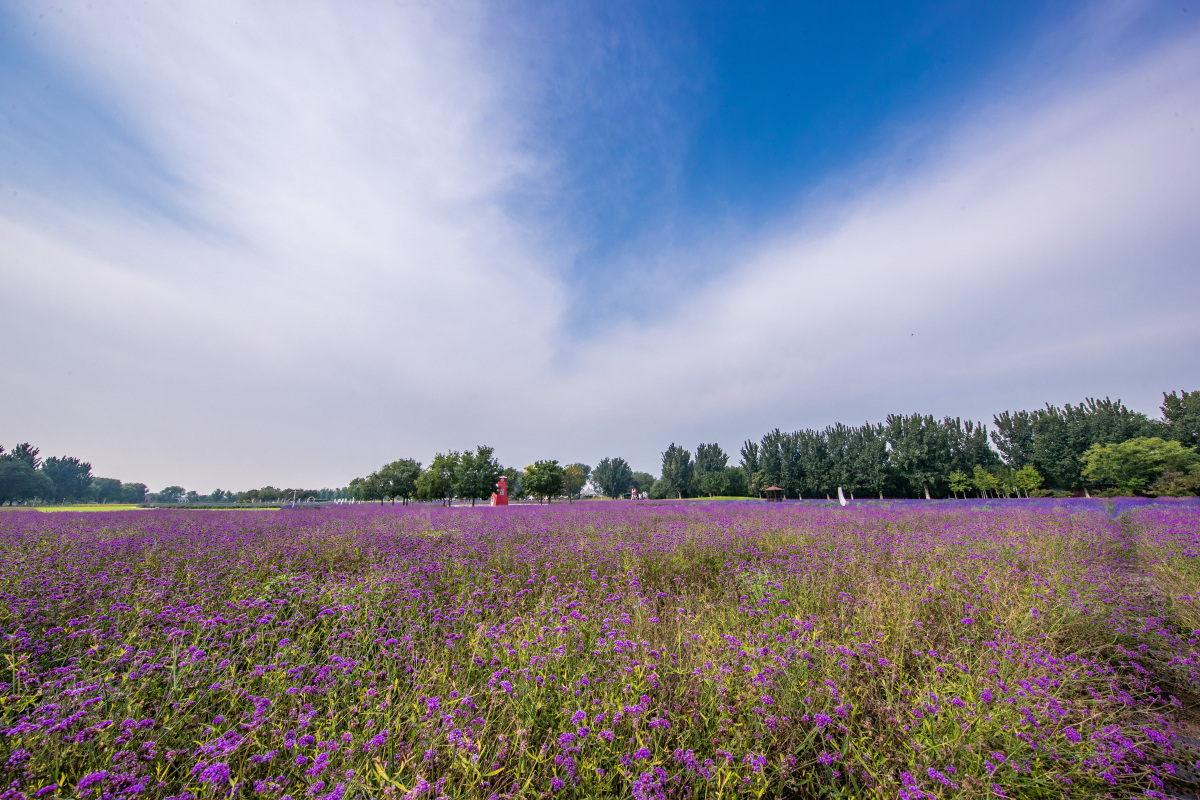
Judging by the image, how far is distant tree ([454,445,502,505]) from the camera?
36344 mm

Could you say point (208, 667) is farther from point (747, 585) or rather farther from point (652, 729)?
point (747, 585)

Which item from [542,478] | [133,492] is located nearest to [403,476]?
[542,478]

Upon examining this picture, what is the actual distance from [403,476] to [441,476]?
33.0 feet

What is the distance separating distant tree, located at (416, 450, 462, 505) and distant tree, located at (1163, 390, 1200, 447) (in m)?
69.1

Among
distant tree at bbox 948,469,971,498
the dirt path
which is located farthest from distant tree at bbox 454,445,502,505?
distant tree at bbox 948,469,971,498

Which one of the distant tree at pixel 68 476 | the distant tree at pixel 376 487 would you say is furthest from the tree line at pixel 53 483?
the distant tree at pixel 376 487

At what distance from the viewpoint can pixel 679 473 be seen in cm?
7200

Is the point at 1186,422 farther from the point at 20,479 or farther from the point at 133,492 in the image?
the point at 133,492

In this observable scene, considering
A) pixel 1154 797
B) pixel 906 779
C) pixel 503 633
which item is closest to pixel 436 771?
pixel 503 633

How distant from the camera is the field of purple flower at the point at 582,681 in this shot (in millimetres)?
2238

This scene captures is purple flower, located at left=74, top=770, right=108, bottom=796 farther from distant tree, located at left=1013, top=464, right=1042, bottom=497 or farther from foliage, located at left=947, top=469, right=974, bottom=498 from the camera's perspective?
distant tree, located at left=1013, top=464, right=1042, bottom=497

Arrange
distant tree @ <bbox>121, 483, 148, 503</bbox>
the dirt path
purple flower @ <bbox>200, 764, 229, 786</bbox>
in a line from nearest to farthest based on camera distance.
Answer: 1. purple flower @ <bbox>200, 764, 229, 786</bbox>
2. the dirt path
3. distant tree @ <bbox>121, 483, 148, 503</bbox>

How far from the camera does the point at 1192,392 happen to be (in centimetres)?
4625

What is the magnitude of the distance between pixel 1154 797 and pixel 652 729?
2.75 metres
